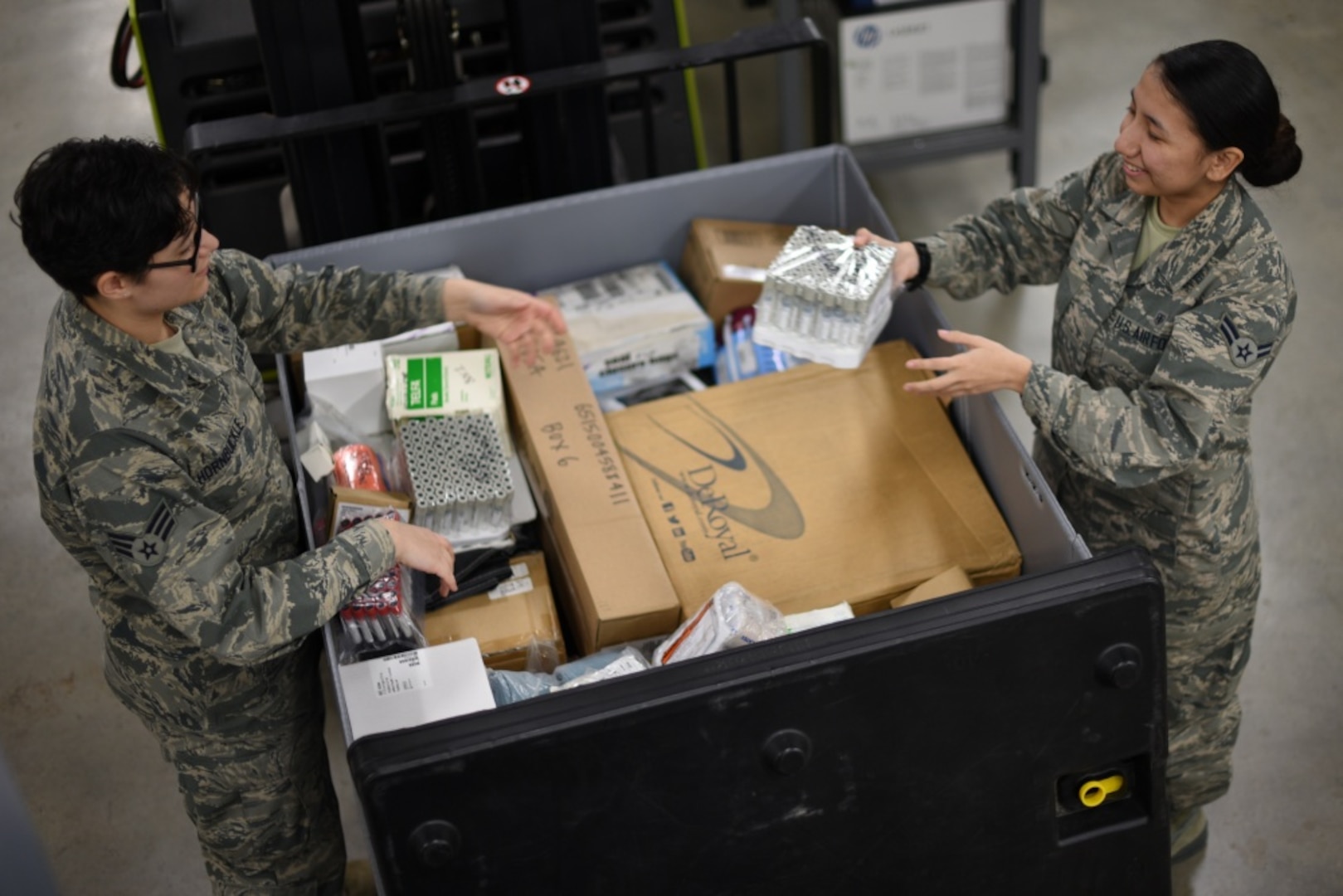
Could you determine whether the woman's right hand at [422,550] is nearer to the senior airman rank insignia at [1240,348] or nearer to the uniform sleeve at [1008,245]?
the uniform sleeve at [1008,245]

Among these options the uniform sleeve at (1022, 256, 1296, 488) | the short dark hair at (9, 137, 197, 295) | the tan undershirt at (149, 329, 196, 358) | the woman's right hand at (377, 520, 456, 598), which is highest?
the short dark hair at (9, 137, 197, 295)

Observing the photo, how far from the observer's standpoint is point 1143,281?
7.88 ft

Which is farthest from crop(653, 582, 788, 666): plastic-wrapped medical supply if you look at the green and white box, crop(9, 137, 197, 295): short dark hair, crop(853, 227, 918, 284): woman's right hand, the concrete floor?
the concrete floor

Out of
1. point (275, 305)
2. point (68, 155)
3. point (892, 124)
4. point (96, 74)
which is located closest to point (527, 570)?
point (275, 305)

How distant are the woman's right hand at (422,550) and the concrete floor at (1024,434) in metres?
1.22

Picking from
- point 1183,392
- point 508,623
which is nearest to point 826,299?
point 1183,392

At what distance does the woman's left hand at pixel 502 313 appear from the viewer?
103 inches

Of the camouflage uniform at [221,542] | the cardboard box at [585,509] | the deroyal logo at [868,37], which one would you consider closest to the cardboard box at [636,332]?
the cardboard box at [585,509]

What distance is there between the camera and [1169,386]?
7.54 ft

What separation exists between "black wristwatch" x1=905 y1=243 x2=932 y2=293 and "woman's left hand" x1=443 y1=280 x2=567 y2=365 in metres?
0.66

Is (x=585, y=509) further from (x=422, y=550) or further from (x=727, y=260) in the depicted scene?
(x=727, y=260)

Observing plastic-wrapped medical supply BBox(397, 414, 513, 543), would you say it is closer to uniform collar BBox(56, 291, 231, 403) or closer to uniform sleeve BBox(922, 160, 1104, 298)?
uniform collar BBox(56, 291, 231, 403)

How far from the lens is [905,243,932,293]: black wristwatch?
9.02ft

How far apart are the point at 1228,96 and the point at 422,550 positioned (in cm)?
139
